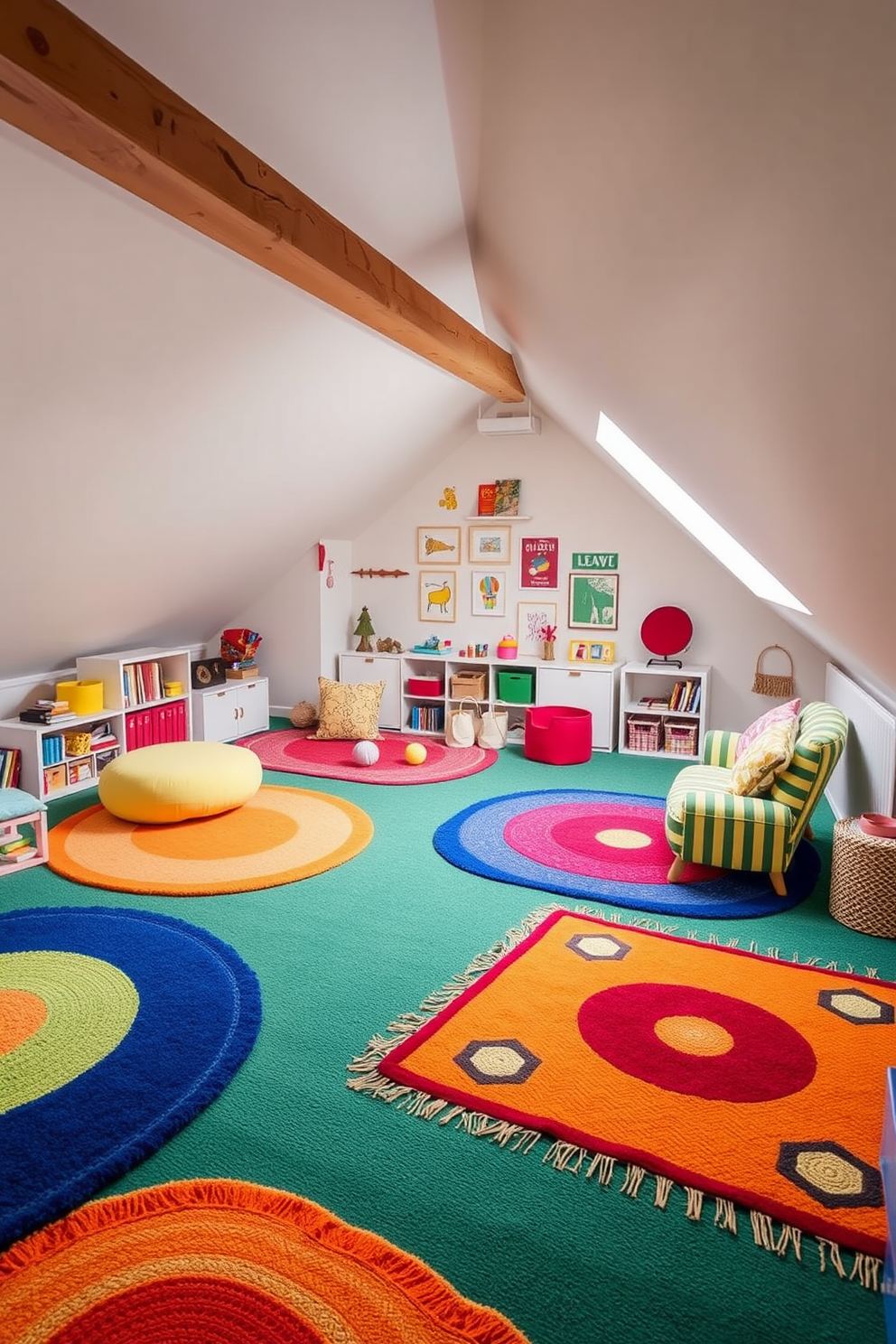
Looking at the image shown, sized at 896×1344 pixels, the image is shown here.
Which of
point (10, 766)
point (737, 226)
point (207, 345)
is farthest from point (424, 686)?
point (737, 226)

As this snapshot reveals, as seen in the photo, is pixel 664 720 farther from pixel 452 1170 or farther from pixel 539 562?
pixel 452 1170

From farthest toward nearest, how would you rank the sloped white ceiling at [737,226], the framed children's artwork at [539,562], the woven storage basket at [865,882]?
the framed children's artwork at [539,562], the woven storage basket at [865,882], the sloped white ceiling at [737,226]

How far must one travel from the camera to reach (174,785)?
4695mm

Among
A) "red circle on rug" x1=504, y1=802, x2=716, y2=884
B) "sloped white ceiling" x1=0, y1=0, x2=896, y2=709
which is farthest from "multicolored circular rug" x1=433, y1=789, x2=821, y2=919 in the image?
"sloped white ceiling" x1=0, y1=0, x2=896, y2=709

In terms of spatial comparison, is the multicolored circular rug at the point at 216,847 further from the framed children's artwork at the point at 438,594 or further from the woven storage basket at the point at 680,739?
the framed children's artwork at the point at 438,594

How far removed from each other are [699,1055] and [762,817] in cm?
143

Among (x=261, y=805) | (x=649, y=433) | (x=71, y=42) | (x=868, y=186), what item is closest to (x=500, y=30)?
(x=71, y=42)

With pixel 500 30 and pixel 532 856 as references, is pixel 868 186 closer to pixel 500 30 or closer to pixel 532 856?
pixel 500 30

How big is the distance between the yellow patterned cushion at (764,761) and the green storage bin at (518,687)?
9.43ft

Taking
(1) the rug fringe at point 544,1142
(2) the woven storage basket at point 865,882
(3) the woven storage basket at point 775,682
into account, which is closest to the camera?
(1) the rug fringe at point 544,1142

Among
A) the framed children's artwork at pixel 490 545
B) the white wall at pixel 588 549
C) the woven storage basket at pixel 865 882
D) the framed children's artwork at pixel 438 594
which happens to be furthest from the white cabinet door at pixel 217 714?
the woven storage basket at pixel 865 882

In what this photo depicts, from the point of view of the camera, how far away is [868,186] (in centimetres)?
96

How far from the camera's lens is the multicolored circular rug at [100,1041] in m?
2.23

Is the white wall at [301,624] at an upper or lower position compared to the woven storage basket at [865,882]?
upper
